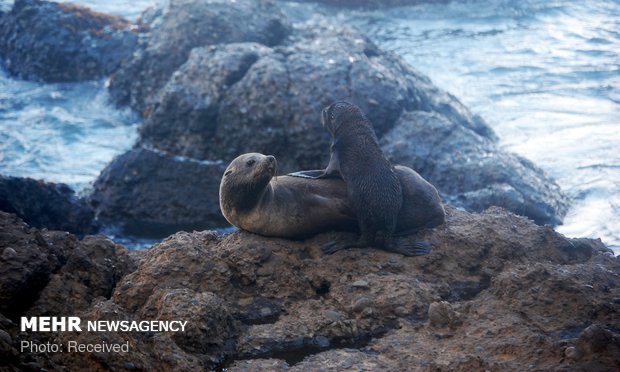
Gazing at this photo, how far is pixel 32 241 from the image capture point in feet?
16.1

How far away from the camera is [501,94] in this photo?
1425cm

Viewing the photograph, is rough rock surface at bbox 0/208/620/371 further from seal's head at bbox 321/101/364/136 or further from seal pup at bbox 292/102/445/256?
seal's head at bbox 321/101/364/136

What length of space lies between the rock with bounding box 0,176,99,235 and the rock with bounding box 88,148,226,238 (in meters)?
0.49

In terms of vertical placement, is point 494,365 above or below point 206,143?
above

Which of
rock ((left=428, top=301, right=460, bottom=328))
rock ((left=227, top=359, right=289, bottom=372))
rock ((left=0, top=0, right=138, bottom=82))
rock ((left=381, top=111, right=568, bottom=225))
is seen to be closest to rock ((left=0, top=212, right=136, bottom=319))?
rock ((left=227, top=359, right=289, bottom=372))

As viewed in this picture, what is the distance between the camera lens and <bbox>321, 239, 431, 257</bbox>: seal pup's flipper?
5766 mm

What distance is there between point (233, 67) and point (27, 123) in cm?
487

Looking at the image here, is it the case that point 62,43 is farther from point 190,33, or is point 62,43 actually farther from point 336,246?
point 336,246

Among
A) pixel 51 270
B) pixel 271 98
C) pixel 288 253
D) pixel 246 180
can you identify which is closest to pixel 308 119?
pixel 271 98

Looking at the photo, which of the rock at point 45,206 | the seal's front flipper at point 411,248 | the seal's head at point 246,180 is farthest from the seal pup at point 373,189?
the rock at point 45,206

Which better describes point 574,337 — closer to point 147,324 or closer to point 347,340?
point 347,340

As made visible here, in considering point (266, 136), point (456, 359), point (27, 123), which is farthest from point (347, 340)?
point (27, 123)

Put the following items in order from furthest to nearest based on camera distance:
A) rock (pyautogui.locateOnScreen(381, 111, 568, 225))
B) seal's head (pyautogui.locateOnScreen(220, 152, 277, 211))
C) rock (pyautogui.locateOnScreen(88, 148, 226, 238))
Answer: rock (pyautogui.locateOnScreen(88, 148, 226, 238))
rock (pyautogui.locateOnScreen(381, 111, 568, 225))
seal's head (pyautogui.locateOnScreen(220, 152, 277, 211))

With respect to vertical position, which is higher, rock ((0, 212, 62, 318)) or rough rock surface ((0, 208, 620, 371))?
rock ((0, 212, 62, 318))
